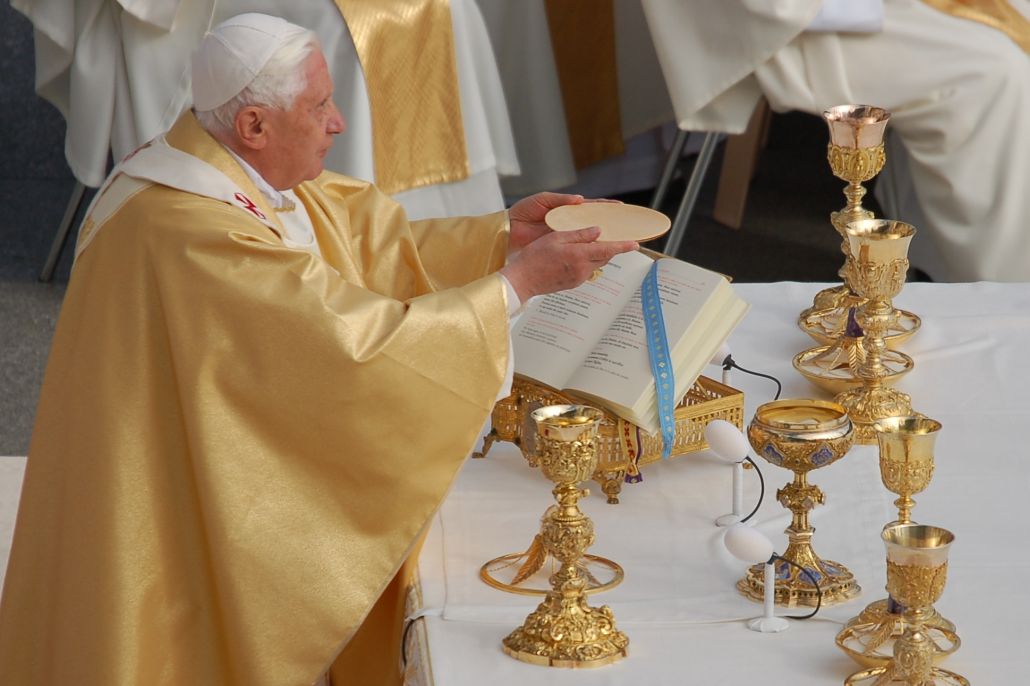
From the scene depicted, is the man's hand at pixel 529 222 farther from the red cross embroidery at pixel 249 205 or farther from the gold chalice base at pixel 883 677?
the gold chalice base at pixel 883 677

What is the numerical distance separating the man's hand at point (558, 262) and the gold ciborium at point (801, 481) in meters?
0.27

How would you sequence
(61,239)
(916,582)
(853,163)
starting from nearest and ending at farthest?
(916,582) < (853,163) < (61,239)

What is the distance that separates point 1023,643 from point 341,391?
623 mm

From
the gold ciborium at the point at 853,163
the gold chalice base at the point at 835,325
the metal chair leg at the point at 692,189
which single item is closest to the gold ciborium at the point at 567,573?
the gold ciborium at the point at 853,163

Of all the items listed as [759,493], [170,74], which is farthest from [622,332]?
[170,74]

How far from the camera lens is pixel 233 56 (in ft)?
5.26

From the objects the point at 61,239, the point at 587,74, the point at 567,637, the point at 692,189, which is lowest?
the point at 61,239

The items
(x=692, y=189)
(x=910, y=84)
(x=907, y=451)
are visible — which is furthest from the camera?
(x=692, y=189)

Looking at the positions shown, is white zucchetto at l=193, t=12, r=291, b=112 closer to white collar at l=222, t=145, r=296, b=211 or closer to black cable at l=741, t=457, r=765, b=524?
white collar at l=222, t=145, r=296, b=211

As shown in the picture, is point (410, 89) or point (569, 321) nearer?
point (569, 321)

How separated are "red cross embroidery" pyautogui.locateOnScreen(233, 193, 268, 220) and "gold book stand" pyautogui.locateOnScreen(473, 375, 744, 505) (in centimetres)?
31

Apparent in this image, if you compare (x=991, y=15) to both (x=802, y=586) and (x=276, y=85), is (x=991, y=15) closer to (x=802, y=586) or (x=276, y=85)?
(x=276, y=85)

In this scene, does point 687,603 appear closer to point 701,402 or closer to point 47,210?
point 701,402

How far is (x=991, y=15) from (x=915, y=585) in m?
2.37
